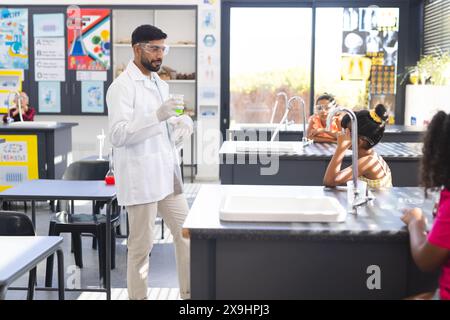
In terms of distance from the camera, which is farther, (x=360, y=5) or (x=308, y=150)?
(x=360, y=5)

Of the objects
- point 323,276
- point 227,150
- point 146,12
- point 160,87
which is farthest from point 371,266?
point 146,12

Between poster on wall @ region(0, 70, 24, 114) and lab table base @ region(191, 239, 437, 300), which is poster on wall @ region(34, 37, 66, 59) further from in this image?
lab table base @ region(191, 239, 437, 300)

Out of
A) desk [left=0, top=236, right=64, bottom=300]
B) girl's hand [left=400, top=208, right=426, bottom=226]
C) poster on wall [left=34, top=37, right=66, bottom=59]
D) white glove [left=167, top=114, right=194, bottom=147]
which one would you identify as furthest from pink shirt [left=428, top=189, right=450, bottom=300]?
poster on wall [left=34, top=37, right=66, bottom=59]

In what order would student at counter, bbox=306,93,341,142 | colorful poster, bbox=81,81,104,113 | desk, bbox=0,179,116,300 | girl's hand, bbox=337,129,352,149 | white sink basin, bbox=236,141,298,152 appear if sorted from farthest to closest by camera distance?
1. colorful poster, bbox=81,81,104,113
2. student at counter, bbox=306,93,341,142
3. white sink basin, bbox=236,141,298,152
4. desk, bbox=0,179,116,300
5. girl's hand, bbox=337,129,352,149

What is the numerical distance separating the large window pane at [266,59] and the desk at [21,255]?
6.18 meters

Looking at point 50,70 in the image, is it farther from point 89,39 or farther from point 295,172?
point 295,172

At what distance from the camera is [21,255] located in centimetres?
231

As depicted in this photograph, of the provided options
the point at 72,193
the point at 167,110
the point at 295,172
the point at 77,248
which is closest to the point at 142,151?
the point at 167,110

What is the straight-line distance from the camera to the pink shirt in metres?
1.96

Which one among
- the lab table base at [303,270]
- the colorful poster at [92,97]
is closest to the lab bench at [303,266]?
the lab table base at [303,270]

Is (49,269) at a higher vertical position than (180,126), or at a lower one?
lower

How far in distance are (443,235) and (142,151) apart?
1.71m

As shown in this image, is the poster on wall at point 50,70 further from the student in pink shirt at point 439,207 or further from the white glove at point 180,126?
the student in pink shirt at point 439,207

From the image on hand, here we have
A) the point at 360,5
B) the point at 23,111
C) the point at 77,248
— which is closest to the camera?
the point at 77,248
